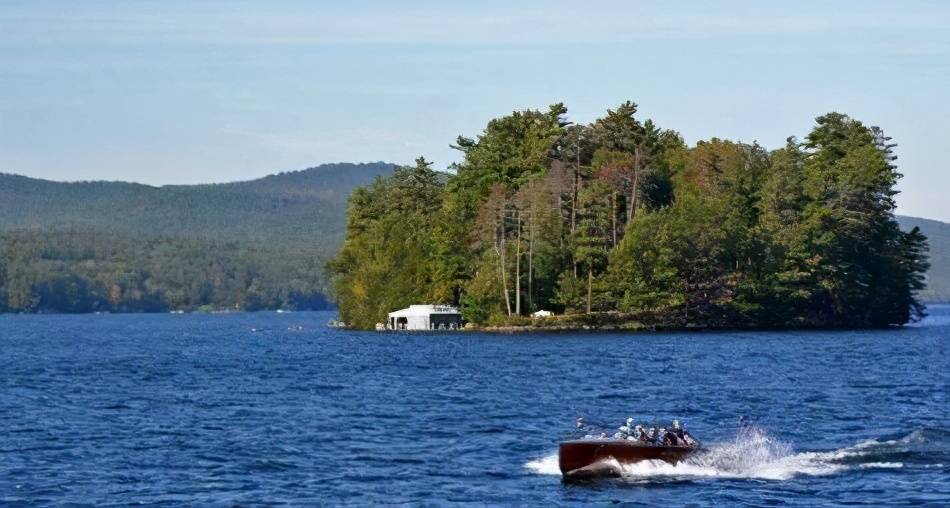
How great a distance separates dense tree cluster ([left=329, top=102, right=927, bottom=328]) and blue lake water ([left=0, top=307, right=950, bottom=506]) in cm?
3020

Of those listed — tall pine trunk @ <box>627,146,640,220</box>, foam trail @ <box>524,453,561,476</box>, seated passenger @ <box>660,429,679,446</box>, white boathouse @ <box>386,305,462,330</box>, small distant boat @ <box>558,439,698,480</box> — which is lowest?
foam trail @ <box>524,453,561,476</box>

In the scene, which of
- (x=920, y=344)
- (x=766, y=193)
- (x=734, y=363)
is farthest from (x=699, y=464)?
(x=766, y=193)

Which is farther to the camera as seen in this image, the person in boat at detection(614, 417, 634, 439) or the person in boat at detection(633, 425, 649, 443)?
the person in boat at detection(614, 417, 634, 439)

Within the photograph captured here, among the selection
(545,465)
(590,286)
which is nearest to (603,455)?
(545,465)

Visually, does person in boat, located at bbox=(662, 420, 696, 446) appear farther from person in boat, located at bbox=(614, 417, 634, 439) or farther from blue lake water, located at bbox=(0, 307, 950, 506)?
person in boat, located at bbox=(614, 417, 634, 439)

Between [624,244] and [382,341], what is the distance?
27.2 meters

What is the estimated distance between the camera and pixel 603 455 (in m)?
52.6

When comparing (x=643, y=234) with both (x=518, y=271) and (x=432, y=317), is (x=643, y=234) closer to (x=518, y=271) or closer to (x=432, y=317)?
(x=518, y=271)

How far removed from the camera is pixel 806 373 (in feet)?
330

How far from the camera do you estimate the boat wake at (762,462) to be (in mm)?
53250

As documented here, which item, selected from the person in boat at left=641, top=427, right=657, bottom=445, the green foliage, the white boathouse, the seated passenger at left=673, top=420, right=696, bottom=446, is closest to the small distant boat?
the person in boat at left=641, top=427, right=657, bottom=445

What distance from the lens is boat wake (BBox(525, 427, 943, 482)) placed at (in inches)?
2096

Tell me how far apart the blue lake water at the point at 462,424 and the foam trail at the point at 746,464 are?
0.34 ft

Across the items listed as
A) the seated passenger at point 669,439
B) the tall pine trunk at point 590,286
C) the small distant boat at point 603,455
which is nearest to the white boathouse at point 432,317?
the tall pine trunk at point 590,286
